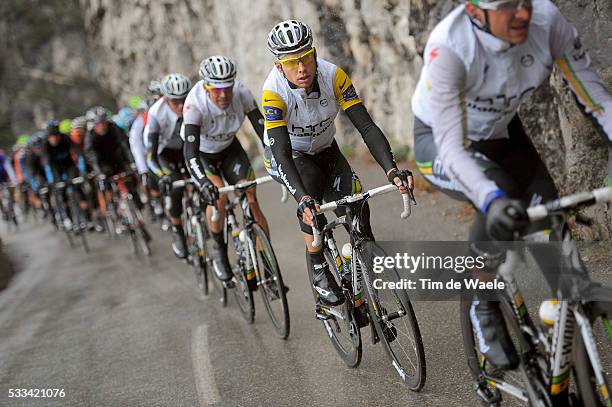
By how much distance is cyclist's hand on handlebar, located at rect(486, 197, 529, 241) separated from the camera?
2719 mm

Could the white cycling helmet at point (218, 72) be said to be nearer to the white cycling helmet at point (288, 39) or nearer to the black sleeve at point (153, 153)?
the white cycling helmet at point (288, 39)

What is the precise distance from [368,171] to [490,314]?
979 cm

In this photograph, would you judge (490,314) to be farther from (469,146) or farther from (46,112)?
(46,112)

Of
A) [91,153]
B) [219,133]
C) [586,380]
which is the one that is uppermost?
[219,133]

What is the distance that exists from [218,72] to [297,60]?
6.28 feet

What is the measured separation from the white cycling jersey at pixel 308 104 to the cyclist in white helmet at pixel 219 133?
1.21 m

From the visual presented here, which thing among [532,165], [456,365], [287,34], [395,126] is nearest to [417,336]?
[456,365]

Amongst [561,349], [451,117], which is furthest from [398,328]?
[451,117]

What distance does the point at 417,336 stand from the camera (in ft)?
14.1

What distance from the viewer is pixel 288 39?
4.75 metres


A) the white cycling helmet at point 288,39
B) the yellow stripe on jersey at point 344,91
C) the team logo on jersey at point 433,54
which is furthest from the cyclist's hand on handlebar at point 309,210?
the team logo on jersey at point 433,54

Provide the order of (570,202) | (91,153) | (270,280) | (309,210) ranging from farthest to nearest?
(91,153) < (270,280) < (309,210) < (570,202)

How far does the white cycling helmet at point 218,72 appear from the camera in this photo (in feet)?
21.4

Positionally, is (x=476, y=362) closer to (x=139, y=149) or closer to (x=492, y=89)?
(x=492, y=89)
